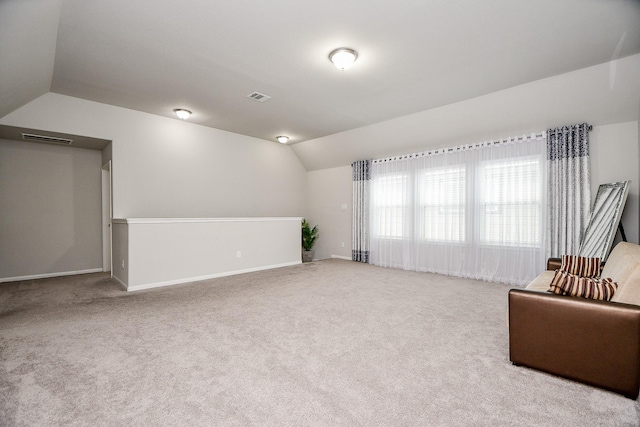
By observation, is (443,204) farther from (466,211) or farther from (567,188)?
(567,188)

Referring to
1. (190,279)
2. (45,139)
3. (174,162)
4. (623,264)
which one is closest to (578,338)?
(623,264)

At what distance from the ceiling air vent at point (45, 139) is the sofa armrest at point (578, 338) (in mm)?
6577

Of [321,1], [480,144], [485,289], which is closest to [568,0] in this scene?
[321,1]

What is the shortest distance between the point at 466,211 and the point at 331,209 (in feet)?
10.9

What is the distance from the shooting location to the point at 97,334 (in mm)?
2715

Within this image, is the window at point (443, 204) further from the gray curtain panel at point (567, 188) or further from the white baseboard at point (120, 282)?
the white baseboard at point (120, 282)

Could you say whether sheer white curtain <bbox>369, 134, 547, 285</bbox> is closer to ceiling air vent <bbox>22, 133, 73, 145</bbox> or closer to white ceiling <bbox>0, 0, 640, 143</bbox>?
white ceiling <bbox>0, 0, 640, 143</bbox>

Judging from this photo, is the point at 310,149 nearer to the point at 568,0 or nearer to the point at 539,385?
the point at 568,0

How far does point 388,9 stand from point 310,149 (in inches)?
188

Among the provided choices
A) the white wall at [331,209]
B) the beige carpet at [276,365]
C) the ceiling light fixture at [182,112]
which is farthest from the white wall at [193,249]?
the ceiling light fixture at [182,112]

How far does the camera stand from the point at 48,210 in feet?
16.8

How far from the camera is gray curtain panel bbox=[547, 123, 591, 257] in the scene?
4.02m

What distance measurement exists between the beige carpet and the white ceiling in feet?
8.77

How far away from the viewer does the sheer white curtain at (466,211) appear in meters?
4.49
